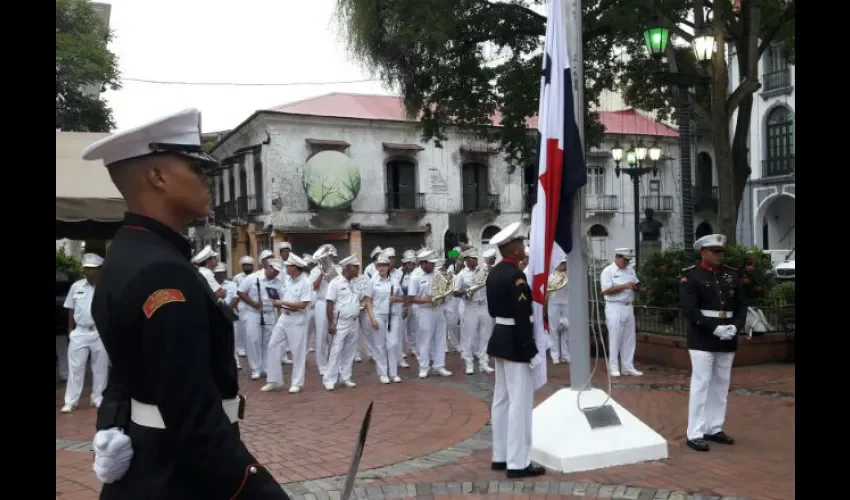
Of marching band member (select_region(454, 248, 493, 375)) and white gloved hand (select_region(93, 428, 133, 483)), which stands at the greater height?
white gloved hand (select_region(93, 428, 133, 483))

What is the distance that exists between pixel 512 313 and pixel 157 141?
4120 mm

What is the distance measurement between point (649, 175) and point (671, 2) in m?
25.3

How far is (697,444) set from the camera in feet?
21.2

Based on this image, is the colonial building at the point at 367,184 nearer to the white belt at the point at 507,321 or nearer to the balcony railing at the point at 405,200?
the balcony railing at the point at 405,200

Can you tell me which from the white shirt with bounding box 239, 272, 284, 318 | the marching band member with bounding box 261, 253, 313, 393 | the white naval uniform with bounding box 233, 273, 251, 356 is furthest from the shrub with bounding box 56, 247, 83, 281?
the marching band member with bounding box 261, 253, 313, 393

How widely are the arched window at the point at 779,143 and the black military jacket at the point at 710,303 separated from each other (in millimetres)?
31803

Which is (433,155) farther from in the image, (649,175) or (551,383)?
(551,383)

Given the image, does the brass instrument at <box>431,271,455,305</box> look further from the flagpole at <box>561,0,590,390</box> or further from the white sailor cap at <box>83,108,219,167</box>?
the white sailor cap at <box>83,108,219,167</box>

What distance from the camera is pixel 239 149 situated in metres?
32.1

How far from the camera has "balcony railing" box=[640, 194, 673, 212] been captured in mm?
36781

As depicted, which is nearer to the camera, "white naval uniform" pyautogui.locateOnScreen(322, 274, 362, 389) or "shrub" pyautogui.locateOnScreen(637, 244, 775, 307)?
"white naval uniform" pyautogui.locateOnScreen(322, 274, 362, 389)

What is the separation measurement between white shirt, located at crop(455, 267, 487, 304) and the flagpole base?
218 inches

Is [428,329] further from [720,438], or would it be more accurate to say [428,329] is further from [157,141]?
[157,141]

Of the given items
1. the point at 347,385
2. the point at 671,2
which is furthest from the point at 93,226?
A: the point at 671,2
